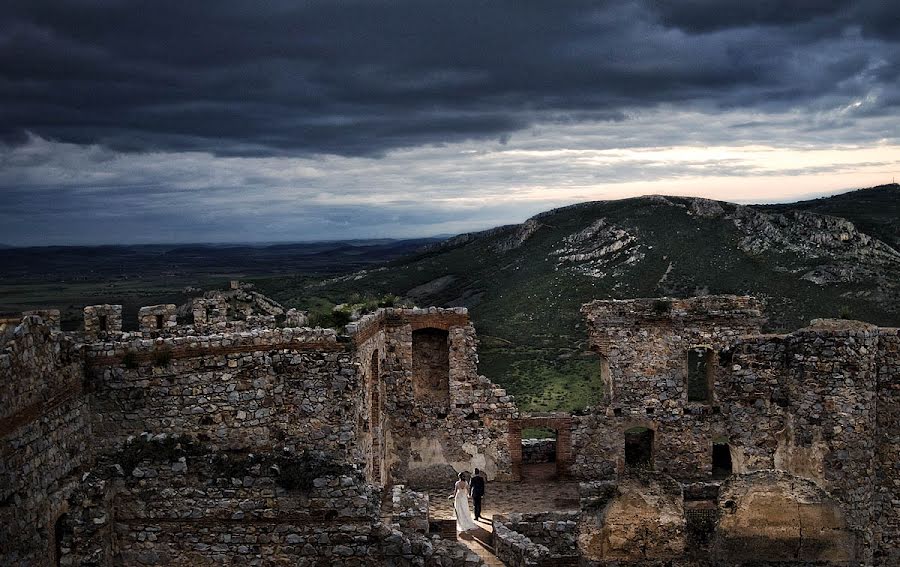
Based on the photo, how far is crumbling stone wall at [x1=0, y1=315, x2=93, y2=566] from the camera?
11.7 m

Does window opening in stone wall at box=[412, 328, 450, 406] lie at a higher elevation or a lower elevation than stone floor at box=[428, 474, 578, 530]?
higher

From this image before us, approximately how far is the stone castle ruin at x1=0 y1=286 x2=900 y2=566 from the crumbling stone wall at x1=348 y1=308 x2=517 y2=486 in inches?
2.0

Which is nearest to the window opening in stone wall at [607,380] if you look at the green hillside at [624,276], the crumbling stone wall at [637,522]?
the crumbling stone wall at [637,522]

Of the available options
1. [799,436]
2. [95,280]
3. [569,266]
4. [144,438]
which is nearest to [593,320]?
A: [799,436]

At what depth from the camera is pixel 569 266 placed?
166ft

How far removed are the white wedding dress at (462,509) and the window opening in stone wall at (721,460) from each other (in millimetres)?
7102

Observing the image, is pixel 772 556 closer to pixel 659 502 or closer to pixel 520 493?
pixel 659 502

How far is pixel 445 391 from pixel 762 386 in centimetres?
789

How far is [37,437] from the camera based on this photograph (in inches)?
492

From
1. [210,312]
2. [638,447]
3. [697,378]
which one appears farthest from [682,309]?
[697,378]

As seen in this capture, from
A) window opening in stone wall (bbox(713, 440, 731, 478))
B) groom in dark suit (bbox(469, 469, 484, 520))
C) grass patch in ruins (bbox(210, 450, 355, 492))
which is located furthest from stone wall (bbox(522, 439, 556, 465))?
grass patch in ruins (bbox(210, 450, 355, 492))

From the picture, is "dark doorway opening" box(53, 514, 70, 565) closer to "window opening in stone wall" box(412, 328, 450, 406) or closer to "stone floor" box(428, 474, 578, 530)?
"stone floor" box(428, 474, 578, 530)

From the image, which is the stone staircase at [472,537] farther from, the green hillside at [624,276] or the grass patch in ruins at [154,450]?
the green hillside at [624,276]

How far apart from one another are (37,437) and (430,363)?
1055 centimetres
